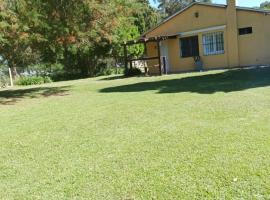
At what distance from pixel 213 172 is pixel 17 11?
12060 millimetres

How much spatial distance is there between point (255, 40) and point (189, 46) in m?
4.47

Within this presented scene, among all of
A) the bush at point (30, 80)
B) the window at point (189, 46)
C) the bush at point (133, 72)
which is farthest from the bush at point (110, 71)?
the window at point (189, 46)

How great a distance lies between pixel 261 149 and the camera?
225 inches

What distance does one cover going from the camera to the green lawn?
4664 mm

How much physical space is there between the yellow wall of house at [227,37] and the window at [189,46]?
10.8 inches

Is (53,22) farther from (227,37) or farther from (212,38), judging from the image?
(212,38)

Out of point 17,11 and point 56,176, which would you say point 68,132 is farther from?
point 17,11

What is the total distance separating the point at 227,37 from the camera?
24.3m

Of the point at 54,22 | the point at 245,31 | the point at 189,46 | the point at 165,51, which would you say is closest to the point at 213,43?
the point at 189,46

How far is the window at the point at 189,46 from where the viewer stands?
2586cm

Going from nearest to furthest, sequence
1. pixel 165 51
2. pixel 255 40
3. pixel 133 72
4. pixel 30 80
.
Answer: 1. pixel 255 40
2. pixel 133 72
3. pixel 165 51
4. pixel 30 80

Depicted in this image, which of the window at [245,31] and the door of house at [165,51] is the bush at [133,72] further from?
the window at [245,31]

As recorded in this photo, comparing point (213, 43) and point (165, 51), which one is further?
point (165, 51)

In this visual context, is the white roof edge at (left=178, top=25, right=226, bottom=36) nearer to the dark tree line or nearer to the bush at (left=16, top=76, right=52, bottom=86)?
the dark tree line
